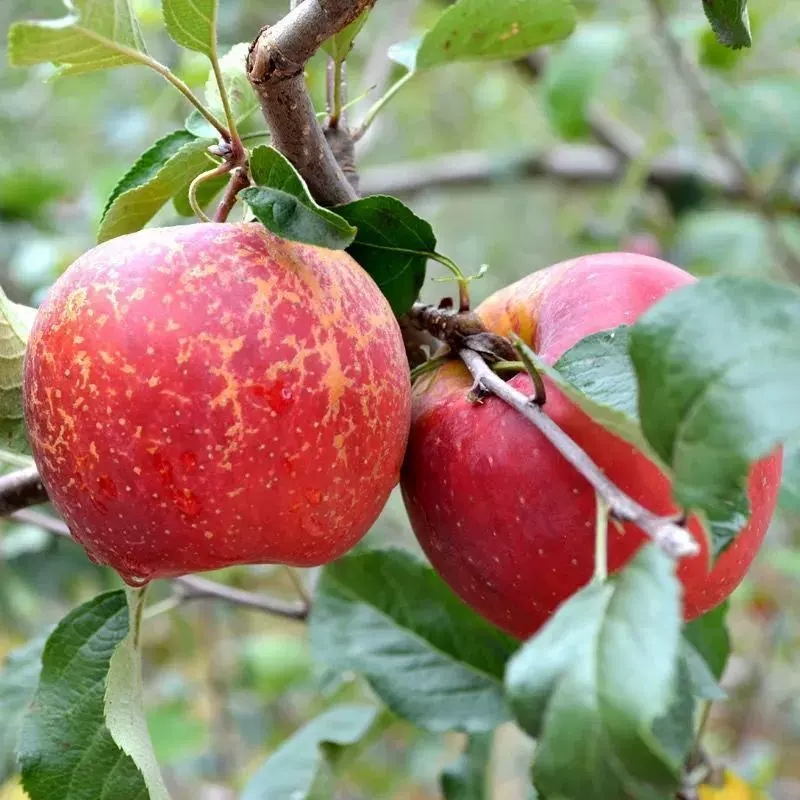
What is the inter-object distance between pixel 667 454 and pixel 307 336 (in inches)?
6.0

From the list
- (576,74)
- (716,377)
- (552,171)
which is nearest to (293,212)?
(716,377)

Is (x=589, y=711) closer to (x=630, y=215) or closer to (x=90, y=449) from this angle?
(x=90, y=449)

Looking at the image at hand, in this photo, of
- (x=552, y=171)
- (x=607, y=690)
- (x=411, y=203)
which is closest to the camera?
(x=607, y=690)

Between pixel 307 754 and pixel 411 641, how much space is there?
0.61 ft

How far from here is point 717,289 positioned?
0.31 meters

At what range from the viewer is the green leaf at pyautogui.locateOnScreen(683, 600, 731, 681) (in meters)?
0.68

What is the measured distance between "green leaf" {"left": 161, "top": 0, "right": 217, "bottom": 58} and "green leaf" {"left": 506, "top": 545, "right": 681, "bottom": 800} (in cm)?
29

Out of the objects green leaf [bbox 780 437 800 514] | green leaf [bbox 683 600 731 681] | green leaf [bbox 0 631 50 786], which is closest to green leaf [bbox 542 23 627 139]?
green leaf [bbox 780 437 800 514]

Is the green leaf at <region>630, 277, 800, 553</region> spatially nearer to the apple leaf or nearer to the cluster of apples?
the cluster of apples

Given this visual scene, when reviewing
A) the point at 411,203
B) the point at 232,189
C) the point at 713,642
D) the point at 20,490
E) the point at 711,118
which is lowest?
the point at 411,203

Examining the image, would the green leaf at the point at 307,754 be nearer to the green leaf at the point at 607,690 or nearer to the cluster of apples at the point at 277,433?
the cluster of apples at the point at 277,433

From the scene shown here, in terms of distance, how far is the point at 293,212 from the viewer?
0.37 metres

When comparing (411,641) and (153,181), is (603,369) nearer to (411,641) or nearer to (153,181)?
(153,181)

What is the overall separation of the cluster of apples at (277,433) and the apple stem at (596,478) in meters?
0.01
